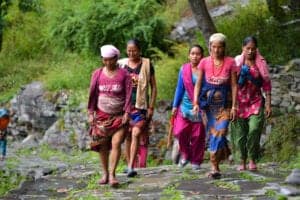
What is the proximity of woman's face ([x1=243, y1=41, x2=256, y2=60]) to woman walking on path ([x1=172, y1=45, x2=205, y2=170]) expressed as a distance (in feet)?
2.48

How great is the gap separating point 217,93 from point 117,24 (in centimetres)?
1027

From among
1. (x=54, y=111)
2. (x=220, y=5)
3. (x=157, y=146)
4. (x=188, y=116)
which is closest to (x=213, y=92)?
(x=188, y=116)

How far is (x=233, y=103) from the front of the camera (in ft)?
26.1

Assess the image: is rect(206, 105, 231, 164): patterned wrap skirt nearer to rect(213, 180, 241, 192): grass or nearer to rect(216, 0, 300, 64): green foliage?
rect(213, 180, 241, 192): grass

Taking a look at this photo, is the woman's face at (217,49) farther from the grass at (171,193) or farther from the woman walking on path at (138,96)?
the grass at (171,193)

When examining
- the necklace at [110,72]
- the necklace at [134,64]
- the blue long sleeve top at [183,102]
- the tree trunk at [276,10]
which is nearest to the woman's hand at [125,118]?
the necklace at [110,72]

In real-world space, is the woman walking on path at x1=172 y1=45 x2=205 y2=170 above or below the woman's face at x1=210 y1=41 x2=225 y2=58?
below

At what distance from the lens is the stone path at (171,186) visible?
7.34 metres

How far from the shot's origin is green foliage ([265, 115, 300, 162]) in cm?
1160

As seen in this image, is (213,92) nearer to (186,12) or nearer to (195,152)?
(195,152)

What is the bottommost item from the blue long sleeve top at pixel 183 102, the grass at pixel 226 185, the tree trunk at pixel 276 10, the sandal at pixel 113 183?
the grass at pixel 226 185

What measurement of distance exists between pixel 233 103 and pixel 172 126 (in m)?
1.44

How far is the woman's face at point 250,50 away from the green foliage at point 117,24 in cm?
926

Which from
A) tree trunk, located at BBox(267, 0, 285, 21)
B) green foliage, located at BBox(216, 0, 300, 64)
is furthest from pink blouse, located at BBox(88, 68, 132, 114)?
tree trunk, located at BBox(267, 0, 285, 21)
